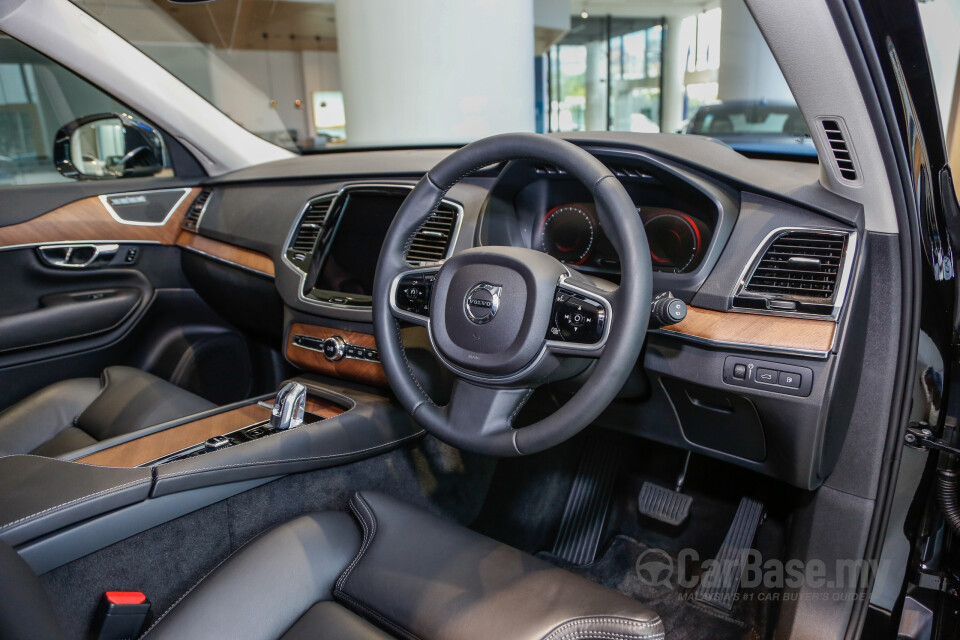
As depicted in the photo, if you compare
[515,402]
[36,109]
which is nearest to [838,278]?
[515,402]

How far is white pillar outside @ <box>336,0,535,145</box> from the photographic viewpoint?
352 cm

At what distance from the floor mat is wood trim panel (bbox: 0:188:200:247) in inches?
64.4

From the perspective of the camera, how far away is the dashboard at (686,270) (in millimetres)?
1155

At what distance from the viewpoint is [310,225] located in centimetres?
187

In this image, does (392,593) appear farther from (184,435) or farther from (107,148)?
(107,148)

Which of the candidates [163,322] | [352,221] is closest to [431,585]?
[352,221]

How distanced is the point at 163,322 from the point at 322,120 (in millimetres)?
4973

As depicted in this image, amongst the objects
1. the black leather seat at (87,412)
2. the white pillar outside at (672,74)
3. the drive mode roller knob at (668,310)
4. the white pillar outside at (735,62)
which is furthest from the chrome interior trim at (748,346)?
the white pillar outside at (672,74)

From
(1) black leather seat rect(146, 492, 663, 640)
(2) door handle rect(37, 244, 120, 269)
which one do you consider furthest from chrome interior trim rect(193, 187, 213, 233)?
(1) black leather seat rect(146, 492, 663, 640)

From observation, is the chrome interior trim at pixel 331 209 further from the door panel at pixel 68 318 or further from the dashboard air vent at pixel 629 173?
the door panel at pixel 68 318

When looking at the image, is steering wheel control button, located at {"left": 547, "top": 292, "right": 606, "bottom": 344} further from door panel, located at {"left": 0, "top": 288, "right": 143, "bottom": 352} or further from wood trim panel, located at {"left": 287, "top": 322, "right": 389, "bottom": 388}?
door panel, located at {"left": 0, "top": 288, "right": 143, "bottom": 352}

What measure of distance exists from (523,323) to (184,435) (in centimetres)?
77

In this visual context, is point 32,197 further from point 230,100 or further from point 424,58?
point 424,58

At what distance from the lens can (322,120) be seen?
6.89 m
